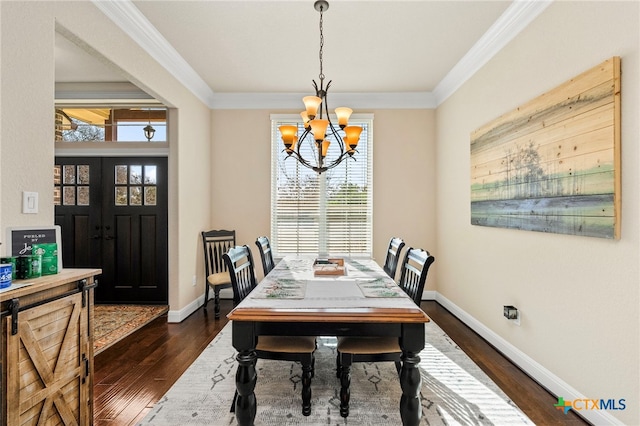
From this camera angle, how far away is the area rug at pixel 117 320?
3.13 metres

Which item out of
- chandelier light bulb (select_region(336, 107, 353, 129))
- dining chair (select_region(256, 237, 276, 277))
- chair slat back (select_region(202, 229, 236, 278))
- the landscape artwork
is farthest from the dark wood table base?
chair slat back (select_region(202, 229, 236, 278))

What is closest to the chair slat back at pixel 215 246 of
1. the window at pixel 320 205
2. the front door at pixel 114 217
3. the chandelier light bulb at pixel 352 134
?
the front door at pixel 114 217

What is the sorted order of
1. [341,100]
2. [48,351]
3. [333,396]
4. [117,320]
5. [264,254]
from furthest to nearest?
[341,100], [117,320], [264,254], [333,396], [48,351]

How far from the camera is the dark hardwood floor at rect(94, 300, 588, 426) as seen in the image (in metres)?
2.05

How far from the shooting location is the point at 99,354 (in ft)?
9.42

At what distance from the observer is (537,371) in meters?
2.38

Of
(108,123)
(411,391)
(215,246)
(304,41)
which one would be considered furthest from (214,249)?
(411,391)

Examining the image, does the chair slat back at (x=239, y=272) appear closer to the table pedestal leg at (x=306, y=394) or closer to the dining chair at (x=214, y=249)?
the table pedestal leg at (x=306, y=394)

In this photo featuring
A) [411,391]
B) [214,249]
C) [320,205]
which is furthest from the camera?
[320,205]

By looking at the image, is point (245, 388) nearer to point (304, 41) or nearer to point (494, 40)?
point (304, 41)

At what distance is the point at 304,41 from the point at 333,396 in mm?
2994

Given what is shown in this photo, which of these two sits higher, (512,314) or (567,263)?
(567,263)

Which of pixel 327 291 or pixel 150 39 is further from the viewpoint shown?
pixel 150 39

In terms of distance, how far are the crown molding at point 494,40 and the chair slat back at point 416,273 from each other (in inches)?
77.8
